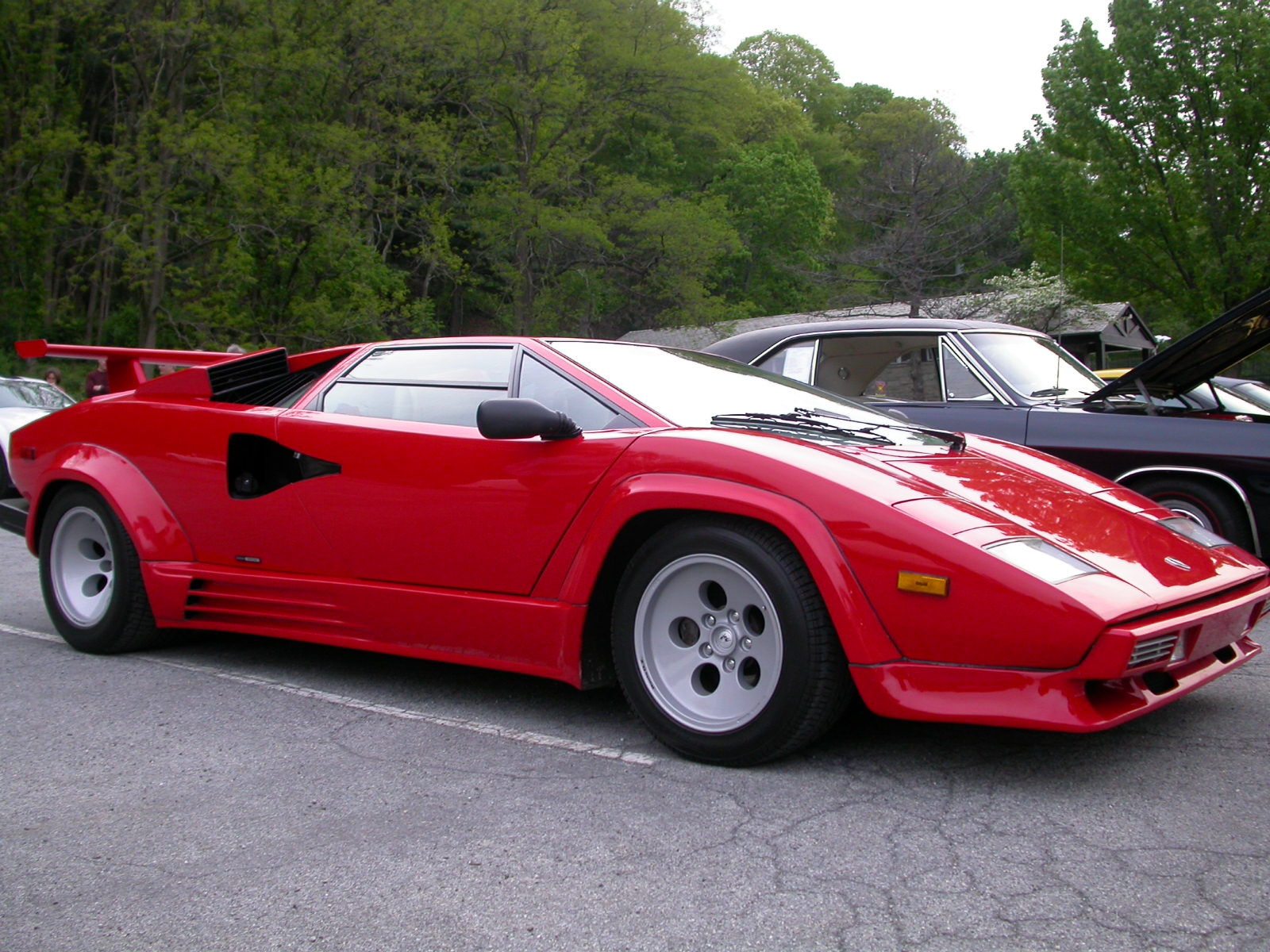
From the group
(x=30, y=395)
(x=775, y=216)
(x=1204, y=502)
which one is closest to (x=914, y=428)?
(x=1204, y=502)

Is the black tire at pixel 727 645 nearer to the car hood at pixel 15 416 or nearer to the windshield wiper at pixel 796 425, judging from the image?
the windshield wiper at pixel 796 425

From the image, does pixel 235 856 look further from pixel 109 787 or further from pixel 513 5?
pixel 513 5

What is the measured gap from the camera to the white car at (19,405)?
12.2m

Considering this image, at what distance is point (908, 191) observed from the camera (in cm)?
2978

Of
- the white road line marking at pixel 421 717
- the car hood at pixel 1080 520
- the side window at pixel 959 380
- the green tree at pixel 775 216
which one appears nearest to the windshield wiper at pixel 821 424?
the car hood at pixel 1080 520

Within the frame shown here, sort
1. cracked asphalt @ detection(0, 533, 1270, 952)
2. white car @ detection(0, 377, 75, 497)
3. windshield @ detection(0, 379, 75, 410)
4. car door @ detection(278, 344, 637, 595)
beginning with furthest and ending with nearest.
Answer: windshield @ detection(0, 379, 75, 410), white car @ detection(0, 377, 75, 497), car door @ detection(278, 344, 637, 595), cracked asphalt @ detection(0, 533, 1270, 952)

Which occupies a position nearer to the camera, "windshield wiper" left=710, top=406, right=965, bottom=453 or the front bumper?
the front bumper

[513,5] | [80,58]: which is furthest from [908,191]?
[80,58]

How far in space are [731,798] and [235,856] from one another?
1.27 m

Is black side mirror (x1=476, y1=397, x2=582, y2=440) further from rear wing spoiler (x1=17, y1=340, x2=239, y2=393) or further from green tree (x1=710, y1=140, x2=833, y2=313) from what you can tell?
green tree (x1=710, y1=140, x2=833, y2=313)

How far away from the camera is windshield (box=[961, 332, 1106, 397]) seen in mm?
6848

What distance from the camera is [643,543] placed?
144 inches

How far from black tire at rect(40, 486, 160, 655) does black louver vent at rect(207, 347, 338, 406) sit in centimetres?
74

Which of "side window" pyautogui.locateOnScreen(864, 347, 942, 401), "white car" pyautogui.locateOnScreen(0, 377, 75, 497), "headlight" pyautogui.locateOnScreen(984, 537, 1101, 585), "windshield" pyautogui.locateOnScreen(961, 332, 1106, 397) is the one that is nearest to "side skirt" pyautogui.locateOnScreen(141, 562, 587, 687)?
"headlight" pyautogui.locateOnScreen(984, 537, 1101, 585)
